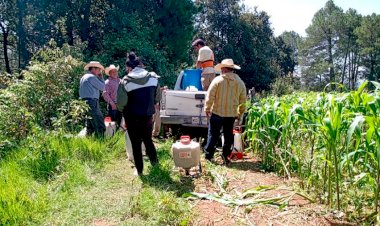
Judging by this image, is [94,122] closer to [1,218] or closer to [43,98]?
[43,98]

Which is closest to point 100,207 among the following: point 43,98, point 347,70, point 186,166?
point 186,166

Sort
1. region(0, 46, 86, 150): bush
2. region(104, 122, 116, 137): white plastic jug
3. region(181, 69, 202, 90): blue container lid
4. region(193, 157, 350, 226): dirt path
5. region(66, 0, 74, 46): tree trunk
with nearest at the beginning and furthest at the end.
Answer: region(193, 157, 350, 226): dirt path < region(0, 46, 86, 150): bush < region(104, 122, 116, 137): white plastic jug < region(181, 69, 202, 90): blue container lid < region(66, 0, 74, 46): tree trunk

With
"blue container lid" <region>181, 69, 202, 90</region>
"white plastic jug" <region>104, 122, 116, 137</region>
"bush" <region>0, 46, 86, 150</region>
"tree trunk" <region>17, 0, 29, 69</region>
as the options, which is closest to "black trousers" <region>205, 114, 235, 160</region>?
"blue container lid" <region>181, 69, 202, 90</region>

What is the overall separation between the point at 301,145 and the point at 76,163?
3381 millimetres

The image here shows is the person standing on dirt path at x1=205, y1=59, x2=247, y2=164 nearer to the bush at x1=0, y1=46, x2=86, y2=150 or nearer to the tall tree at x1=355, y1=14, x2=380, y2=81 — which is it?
the bush at x1=0, y1=46, x2=86, y2=150

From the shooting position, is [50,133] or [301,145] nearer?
[301,145]

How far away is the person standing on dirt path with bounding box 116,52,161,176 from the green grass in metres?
0.50

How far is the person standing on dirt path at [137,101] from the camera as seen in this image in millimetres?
5066

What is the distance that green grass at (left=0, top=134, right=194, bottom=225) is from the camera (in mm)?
3760

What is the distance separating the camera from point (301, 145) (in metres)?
4.94

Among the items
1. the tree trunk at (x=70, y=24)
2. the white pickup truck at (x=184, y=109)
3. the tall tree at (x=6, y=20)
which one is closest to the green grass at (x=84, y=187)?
the white pickup truck at (x=184, y=109)

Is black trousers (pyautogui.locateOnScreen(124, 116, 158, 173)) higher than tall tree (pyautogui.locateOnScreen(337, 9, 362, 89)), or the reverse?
tall tree (pyautogui.locateOnScreen(337, 9, 362, 89))

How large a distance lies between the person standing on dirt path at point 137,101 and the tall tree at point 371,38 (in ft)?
153

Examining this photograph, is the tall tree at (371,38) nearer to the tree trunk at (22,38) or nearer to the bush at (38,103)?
the tree trunk at (22,38)
